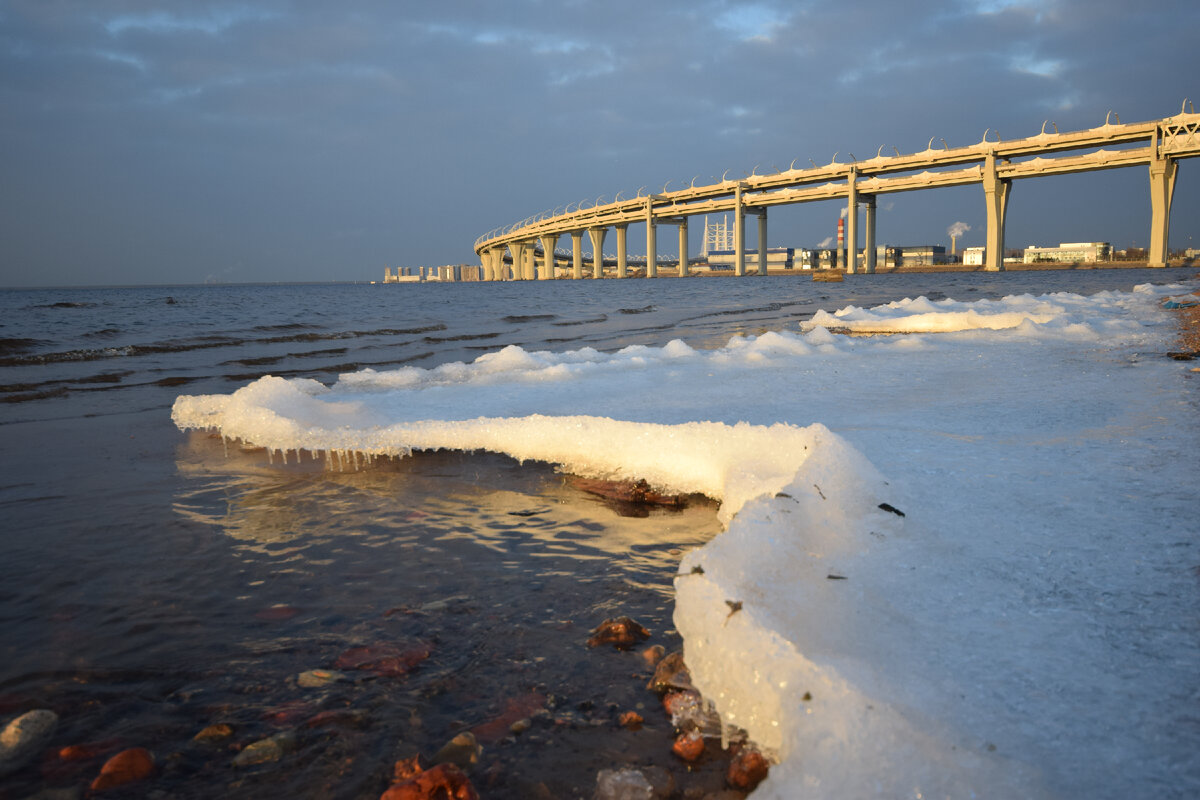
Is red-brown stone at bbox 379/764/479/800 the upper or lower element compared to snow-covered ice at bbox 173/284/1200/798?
lower

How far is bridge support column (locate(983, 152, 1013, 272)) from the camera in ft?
166

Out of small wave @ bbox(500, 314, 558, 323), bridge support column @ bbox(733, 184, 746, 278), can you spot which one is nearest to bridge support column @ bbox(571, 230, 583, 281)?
bridge support column @ bbox(733, 184, 746, 278)

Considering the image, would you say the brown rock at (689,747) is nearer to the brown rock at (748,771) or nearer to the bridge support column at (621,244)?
the brown rock at (748,771)

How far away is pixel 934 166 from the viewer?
56344mm

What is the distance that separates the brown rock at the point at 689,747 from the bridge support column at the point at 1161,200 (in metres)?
57.6

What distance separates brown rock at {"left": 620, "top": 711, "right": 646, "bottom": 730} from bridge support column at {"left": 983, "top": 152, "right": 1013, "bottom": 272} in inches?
2358

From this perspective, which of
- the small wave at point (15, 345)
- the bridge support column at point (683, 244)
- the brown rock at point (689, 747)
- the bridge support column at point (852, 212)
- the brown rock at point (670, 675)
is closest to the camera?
the brown rock at point (689, 747)

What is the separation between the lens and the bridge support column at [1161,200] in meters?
43.2

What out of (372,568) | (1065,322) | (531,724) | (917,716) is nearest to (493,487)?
(372,568)

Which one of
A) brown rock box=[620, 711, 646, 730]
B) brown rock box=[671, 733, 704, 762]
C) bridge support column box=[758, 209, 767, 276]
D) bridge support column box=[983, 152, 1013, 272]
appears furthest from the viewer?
bridge support column box=[758, 209, 767, 276]

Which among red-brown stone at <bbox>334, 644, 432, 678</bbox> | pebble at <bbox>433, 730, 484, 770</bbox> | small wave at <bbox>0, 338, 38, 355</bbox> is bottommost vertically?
pebble at <bbox>433, 730, 484, 770</bbox>

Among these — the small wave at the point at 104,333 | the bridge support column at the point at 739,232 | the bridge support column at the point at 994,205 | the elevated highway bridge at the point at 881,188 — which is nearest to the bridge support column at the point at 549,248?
the elevated highway bridge at the point at 881,188

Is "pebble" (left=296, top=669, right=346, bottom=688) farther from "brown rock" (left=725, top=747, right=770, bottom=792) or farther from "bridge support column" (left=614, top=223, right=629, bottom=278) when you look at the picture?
"bridge support column" (left=614, top=223, right=629, bottom=278)

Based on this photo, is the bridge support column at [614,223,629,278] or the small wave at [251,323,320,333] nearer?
the small wave at [251,323,320,333]
